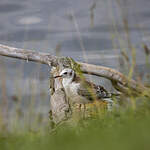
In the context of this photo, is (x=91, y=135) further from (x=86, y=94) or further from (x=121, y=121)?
(x=86, y=94)

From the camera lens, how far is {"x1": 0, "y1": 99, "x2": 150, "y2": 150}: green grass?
376 cm

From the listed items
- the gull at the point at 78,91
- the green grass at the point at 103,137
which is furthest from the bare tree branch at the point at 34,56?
the green grass at the point at 103,137

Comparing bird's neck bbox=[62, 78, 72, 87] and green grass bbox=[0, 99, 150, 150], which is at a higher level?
bird's neck bbox=[62, 78, 72, 87]

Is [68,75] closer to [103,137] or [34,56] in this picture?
[34,56]

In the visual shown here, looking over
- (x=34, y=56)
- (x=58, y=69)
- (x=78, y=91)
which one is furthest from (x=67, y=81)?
(x=34, y=56)

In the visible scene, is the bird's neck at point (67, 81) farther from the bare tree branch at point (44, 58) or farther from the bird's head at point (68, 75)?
the bare tree branch at point (44, 58)

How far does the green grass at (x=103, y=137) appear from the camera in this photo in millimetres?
3764

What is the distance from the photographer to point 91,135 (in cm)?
452

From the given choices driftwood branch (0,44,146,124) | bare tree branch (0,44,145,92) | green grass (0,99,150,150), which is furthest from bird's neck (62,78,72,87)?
green grass (0,99,150,150)

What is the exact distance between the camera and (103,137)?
13.7ft

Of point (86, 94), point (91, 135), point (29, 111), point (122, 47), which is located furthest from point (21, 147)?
point (86, 94)

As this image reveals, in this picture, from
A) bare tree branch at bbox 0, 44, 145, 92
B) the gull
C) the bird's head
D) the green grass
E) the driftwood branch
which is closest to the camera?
the green grass

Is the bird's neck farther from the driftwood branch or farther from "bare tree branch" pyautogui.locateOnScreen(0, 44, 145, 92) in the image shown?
"bare tree branch" pyautogui.locateOnScreen(0, 44, 145, 92)

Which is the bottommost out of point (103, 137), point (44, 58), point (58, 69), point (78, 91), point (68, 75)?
point (103, 137)
